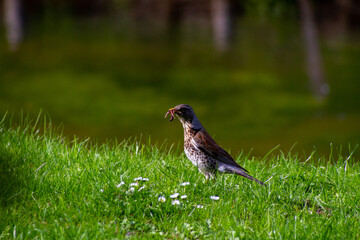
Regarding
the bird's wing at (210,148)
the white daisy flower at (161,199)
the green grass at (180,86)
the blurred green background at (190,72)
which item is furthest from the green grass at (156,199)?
the green grass at (180,86)

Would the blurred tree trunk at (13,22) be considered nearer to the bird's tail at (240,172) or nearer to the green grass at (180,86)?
the green grass at (180,86)

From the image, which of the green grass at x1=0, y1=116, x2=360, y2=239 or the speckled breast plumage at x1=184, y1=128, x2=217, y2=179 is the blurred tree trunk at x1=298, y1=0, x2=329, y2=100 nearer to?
the green grass at x1=0, y1=116, x2=360, y2=239

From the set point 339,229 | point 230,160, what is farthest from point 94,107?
point 339,229

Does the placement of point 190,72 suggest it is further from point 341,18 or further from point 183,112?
point 183,112

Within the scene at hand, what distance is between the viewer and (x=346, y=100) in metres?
17.2

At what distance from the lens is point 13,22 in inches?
1041

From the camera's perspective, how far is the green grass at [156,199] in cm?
414

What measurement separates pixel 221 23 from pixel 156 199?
22431mm

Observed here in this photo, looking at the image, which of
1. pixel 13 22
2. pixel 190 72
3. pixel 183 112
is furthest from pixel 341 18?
pixel 183 112

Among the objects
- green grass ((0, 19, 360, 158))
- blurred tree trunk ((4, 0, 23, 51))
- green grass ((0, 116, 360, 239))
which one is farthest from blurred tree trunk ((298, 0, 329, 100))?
green grass ((0, 116, 360, 239))

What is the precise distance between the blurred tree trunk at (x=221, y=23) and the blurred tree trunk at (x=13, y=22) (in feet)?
28.9

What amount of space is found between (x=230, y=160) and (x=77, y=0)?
2812 cm

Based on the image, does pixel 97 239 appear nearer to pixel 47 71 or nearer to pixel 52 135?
pixel 52 135

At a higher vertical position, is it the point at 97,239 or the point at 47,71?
the point at 97,239
